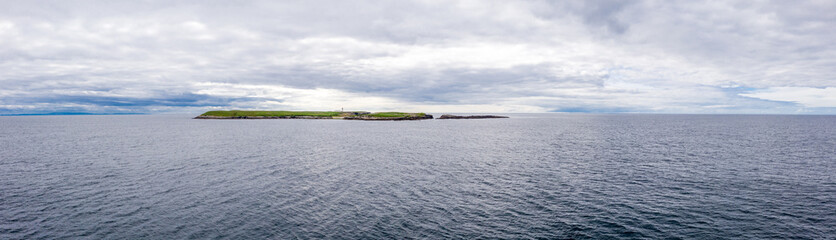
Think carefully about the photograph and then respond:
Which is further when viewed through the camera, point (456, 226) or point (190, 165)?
point (190, 165)

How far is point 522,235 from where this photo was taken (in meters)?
24.3

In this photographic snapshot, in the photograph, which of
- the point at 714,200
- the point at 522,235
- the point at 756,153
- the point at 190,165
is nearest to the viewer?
the point at 522,235

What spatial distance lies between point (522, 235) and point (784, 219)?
63.3 ft

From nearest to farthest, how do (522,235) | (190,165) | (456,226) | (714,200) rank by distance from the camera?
(522,235) → (456,226) → (714,200) → (190,165)

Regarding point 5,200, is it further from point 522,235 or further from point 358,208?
point 522,235

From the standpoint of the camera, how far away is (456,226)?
84.9ft

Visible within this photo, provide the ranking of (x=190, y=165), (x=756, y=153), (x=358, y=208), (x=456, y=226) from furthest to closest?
(x=756, y=153)
(x=190, y=165)
(x=358, y=208)
(x=456, y=226)

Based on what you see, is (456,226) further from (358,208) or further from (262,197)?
Result: (262,197)

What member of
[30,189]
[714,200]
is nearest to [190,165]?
[30,189]

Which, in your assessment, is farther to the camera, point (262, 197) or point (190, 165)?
point (190, 165)

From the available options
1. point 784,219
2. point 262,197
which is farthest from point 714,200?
point 262,197

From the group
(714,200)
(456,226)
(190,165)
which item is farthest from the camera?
(190,165)

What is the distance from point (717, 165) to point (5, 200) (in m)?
76.5

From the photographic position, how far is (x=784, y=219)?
2689cm
